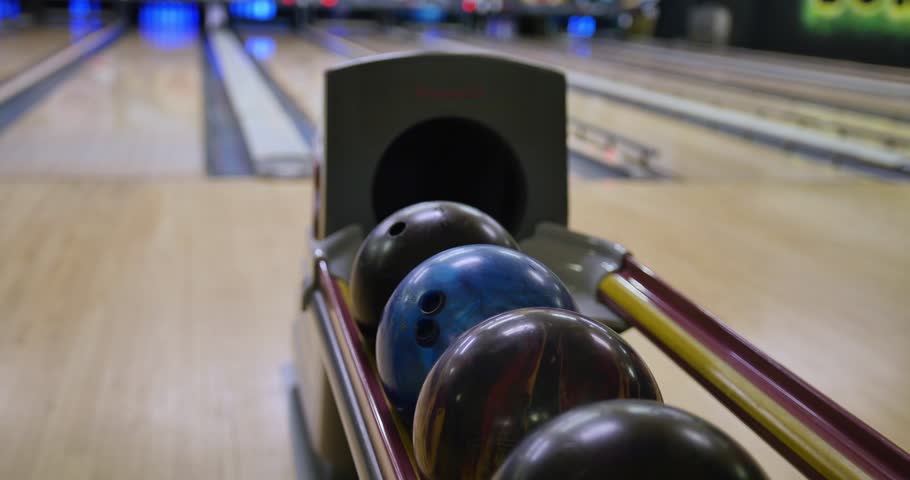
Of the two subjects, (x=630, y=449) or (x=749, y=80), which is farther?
(x=749, y=80)

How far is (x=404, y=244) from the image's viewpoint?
131 centimetres

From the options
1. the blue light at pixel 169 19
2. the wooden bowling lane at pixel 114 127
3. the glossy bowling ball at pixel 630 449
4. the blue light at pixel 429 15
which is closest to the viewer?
the glossy bowling ball at pixel 630 449

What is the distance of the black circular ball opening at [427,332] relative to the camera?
3.45 feet

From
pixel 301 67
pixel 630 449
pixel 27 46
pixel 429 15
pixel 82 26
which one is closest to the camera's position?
pixel 630 449

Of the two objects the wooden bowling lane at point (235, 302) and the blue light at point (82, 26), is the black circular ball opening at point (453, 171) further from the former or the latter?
the blue light at point (82, 26)

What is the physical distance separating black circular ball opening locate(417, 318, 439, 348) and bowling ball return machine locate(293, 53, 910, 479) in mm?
110

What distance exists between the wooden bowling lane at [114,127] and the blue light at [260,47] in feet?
3.91

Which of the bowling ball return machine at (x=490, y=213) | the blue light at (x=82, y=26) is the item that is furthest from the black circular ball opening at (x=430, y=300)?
the blue light at (x=82, y=26)

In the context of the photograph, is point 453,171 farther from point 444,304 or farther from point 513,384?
point 513,384

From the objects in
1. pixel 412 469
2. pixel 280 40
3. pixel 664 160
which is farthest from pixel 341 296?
pixel 280 40

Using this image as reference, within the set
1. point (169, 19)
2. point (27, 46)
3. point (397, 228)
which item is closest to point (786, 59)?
point (169, 19)

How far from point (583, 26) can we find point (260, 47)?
5787 mm

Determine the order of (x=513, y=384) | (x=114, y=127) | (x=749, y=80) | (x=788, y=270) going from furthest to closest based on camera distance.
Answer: (x=749, y=80)
(x=114, y=127)
(x=788, y=270)
(x=513, y=384)

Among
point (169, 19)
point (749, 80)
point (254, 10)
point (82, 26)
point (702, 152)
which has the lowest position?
point (702, 152)
